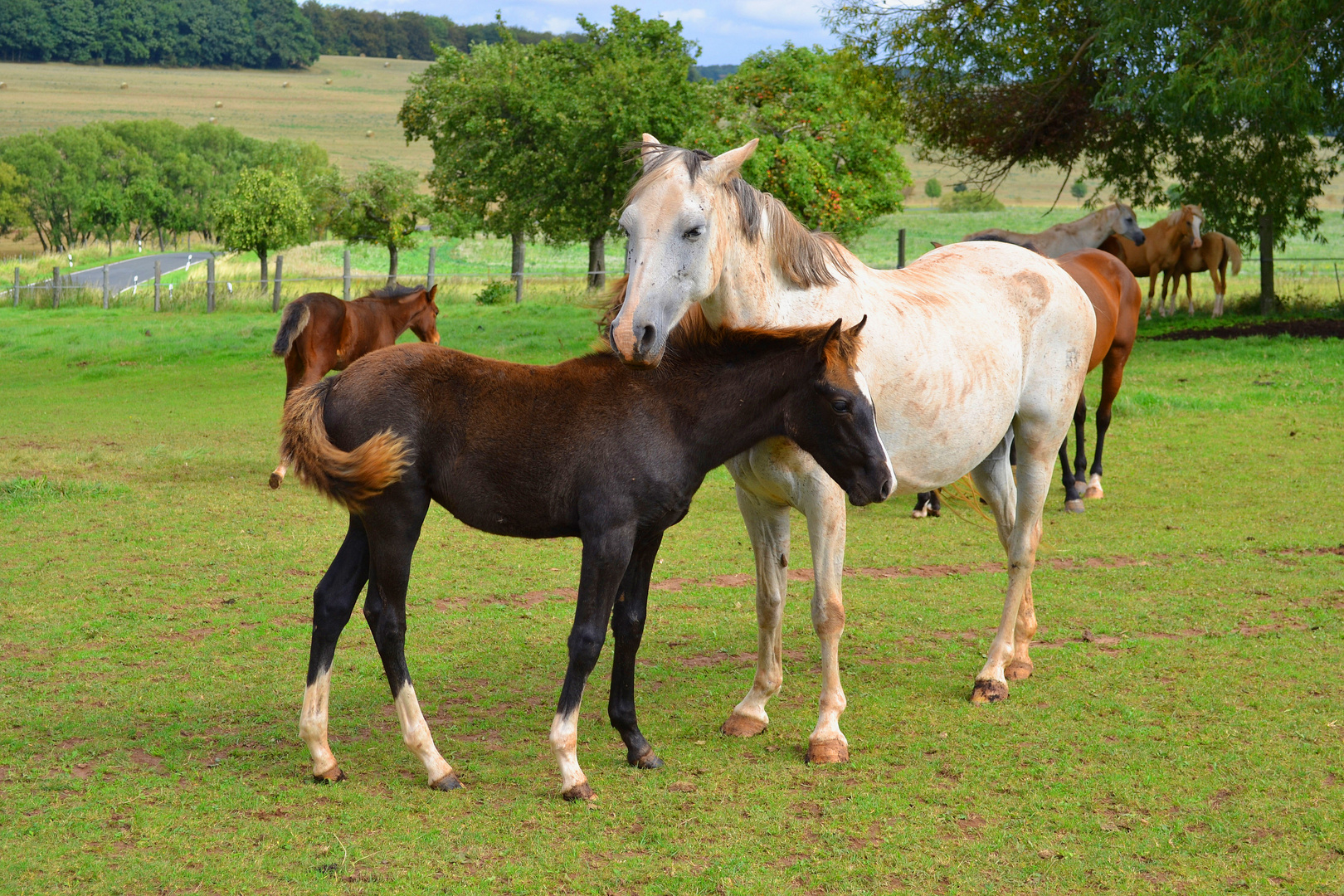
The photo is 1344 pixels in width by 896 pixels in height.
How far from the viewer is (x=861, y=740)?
14.8 ft

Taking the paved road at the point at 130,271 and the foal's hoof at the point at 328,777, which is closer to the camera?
the foal's hoof at the point at 328,777

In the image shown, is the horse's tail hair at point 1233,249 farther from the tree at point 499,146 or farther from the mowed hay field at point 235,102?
the mowed hay field at point 235,102

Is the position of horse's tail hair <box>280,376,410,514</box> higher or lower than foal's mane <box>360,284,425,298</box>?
lower

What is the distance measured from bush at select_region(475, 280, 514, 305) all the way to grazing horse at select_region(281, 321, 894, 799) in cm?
2488

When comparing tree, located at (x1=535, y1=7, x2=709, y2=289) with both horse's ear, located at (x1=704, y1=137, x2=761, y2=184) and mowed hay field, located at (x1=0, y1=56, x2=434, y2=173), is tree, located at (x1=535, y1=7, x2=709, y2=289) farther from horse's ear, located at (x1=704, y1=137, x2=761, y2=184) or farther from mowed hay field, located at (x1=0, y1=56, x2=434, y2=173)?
mowed hay field, located at (x1=0, y1=56, x2=434, y2=173)

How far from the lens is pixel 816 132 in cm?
2541

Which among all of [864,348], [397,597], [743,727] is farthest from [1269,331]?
[397,597]

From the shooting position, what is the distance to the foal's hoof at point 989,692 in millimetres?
4969

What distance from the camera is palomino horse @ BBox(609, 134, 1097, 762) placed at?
396 cm

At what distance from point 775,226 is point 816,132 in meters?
22.3

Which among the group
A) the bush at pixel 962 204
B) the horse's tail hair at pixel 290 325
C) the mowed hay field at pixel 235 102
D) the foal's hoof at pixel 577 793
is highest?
the mowed hay field at pixel 235 102

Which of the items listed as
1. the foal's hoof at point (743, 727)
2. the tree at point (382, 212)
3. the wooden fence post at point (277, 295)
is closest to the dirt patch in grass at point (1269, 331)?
the foal's hoof at point (743, 727)

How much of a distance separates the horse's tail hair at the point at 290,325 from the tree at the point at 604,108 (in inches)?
581

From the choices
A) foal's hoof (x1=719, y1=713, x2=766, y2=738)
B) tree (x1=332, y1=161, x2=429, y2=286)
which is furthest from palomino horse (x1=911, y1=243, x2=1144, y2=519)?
tree (x1=332, y1=161, x2=429, y2=286)
